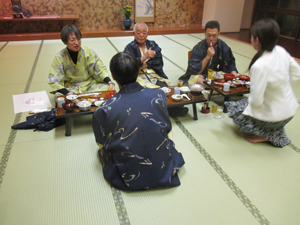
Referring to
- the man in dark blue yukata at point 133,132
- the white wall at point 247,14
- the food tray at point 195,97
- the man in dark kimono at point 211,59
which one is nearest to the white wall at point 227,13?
the white wall at point 247,14

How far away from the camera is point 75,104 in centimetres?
228

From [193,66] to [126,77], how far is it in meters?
1.82

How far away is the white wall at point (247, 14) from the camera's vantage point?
788 cm

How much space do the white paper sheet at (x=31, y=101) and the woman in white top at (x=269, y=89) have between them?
2.13 metres

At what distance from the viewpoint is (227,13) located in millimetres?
7312

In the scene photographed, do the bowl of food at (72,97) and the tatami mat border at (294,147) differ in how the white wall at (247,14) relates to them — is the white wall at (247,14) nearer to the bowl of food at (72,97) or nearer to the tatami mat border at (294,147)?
the tatami mat border at (294,147)

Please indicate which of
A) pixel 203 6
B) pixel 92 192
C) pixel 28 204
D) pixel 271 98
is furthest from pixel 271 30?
pixel 203 6

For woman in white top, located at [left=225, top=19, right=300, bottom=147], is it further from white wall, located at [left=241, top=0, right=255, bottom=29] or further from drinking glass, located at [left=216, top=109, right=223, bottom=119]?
white wall, located at [left=241, top=0, right=255, bottom=29]

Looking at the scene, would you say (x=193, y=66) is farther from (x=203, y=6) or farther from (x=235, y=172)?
(x=203, y=6)

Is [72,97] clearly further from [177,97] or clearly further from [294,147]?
[294,147]

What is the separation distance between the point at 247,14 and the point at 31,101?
7.59 meters

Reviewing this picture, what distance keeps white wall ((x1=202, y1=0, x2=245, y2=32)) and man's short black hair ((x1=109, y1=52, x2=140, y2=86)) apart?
6.61 metres

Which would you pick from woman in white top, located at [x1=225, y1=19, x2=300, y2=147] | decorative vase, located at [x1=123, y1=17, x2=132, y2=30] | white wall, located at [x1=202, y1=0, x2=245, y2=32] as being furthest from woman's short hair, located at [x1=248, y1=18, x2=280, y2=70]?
white wall, located at [x1=202, y1=0, x2=245, y2=32]

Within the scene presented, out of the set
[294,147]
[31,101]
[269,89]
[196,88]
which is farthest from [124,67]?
[31,101]
